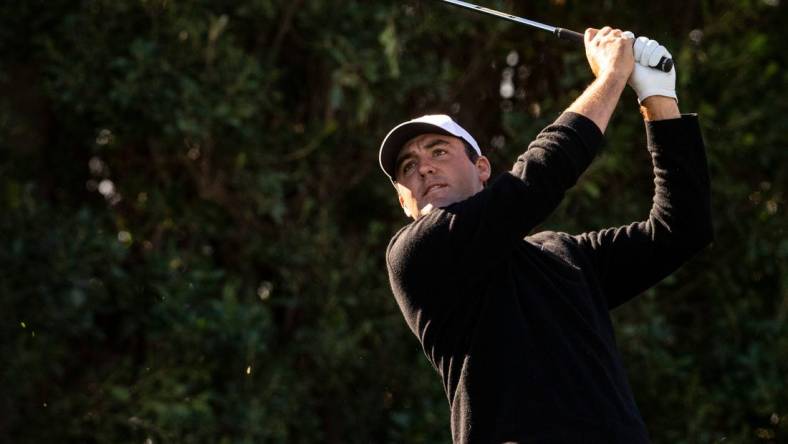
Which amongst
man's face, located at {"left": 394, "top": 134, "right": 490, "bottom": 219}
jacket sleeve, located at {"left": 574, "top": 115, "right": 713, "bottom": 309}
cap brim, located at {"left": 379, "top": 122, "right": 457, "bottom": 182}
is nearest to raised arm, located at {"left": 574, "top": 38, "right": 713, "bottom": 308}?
jacket sleeve, located at {"left": 574, "top": 115, "right": 713, "bottom": 309}

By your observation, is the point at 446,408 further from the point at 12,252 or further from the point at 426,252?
the point at 426,252

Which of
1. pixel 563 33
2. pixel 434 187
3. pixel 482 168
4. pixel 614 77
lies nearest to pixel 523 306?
pixel 434 187

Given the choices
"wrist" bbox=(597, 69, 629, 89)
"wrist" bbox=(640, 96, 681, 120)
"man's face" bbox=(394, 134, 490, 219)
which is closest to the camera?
"wrist" bbox=(597, 69, 629, 89)

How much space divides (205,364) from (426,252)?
2.62 metres

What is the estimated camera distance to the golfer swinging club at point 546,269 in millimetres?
2518

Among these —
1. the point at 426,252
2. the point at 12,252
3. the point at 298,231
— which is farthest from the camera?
the point at 298,231

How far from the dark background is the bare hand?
8.03ft

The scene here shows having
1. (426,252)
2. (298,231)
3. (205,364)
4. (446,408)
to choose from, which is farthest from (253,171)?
(426,252)

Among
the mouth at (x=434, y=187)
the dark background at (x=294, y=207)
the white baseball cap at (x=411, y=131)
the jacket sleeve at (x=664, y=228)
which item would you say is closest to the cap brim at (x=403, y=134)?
the white baseball cap at (x=411, y=131)

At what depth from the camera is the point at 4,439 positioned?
5070 millimetres

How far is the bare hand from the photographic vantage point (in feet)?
9.00

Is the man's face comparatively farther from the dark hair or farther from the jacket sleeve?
the jacket sleeve

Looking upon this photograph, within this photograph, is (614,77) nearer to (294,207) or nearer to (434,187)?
(434,187)

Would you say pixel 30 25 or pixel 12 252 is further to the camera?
pixel 30 25
